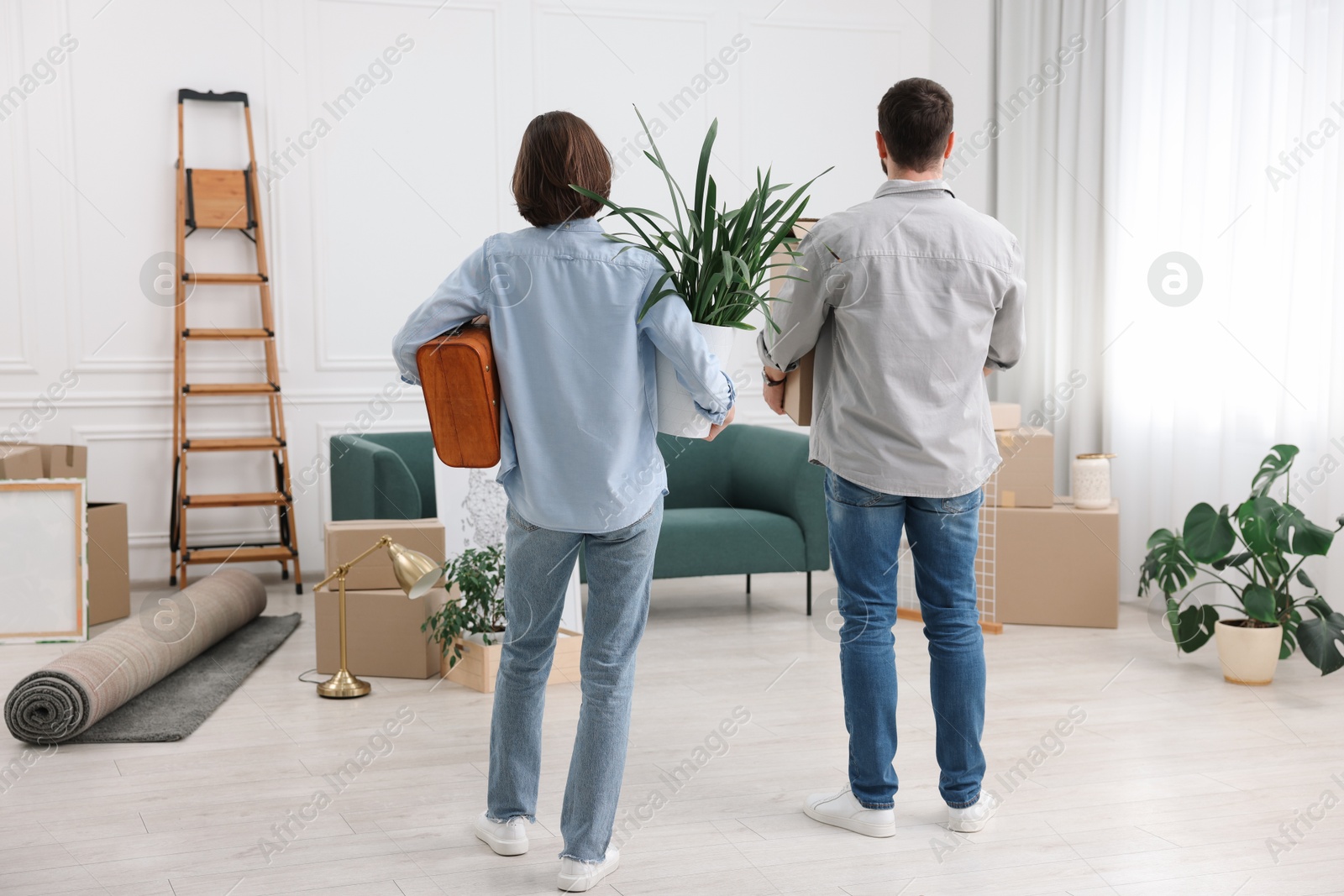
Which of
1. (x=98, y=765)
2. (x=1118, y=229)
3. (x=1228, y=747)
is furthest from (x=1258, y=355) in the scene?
(x=98, y=765)

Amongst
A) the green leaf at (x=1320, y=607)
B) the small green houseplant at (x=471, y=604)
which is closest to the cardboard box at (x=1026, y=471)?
the green leaf at (x=1320, y=607)

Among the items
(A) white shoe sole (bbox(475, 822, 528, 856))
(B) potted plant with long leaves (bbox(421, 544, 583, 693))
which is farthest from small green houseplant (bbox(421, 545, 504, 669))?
(A) white shoe sole (bbox(475, 822, 528, 856))

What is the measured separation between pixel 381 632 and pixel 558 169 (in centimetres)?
210

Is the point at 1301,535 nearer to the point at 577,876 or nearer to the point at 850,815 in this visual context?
the point at 850,815

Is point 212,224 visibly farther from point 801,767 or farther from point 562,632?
point 801,767

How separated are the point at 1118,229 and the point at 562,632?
2.79m

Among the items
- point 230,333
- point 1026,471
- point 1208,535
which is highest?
point 230,333

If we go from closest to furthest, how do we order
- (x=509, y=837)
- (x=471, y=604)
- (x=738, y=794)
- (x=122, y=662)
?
(x=509, y=837), (x=738, y=794), (x=122, y=662), (x=471, y=604)

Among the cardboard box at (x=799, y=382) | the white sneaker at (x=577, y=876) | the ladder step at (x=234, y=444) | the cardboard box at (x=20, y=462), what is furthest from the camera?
the ladder step at (x=234, y=444)

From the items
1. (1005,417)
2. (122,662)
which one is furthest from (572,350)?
(1005,417)

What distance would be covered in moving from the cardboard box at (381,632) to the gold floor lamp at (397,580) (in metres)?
0.08

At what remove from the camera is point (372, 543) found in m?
3.69

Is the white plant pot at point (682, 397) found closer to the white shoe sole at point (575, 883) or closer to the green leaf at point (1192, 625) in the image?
the white shoe sole at point (575, 883)

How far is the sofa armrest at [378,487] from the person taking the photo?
161 inches
